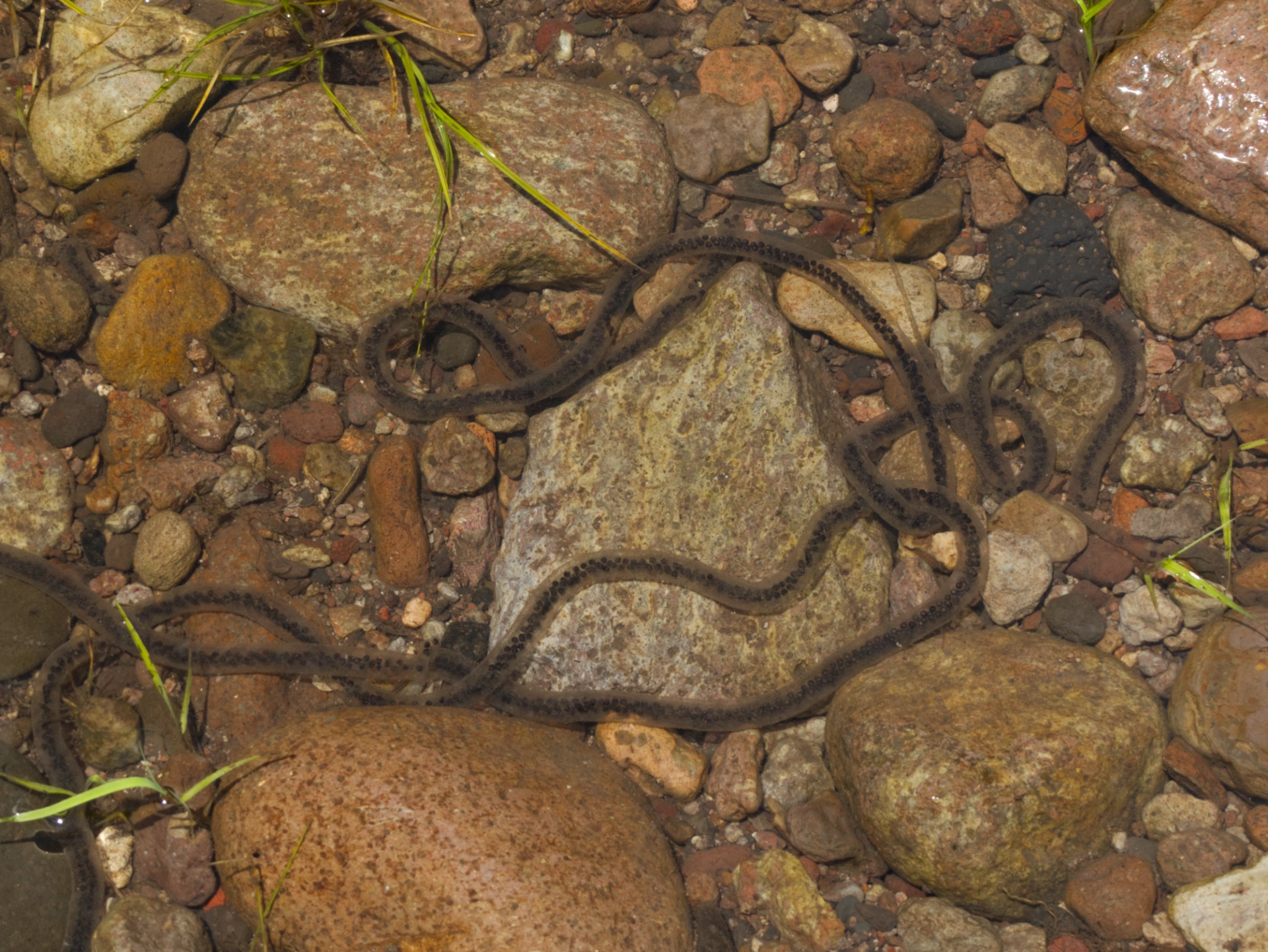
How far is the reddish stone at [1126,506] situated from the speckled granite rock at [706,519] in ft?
5.00

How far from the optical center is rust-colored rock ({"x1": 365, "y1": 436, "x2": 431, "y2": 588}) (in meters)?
5.07

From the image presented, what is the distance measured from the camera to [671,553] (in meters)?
4.95

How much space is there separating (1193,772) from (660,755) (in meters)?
2.94

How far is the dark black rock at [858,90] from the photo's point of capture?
551 cm

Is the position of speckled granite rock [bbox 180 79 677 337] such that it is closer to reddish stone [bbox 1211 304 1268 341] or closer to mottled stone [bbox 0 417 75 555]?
mottled stone [bbox 0 417 75 555]

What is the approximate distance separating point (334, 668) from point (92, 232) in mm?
3266

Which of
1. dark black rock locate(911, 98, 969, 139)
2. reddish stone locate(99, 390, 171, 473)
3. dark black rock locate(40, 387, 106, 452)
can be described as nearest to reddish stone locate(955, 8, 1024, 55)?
dark black rock locate(911, 98, 969, 139)

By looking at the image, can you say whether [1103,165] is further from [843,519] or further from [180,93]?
[180,93]

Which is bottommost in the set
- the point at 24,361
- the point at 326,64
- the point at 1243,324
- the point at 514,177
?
the point at 24,361

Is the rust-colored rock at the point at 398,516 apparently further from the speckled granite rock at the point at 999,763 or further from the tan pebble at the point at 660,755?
the speckled granite rock at the point at 999,763

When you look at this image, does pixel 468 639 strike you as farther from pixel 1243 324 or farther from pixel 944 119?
pixel 1243 324

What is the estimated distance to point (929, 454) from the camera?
514 centimetres

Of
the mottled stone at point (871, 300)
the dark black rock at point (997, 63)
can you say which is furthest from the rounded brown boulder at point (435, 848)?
the dark black rock at point (997, 63)

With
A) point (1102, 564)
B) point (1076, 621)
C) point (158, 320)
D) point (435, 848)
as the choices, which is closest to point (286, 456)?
point (158, 320)
